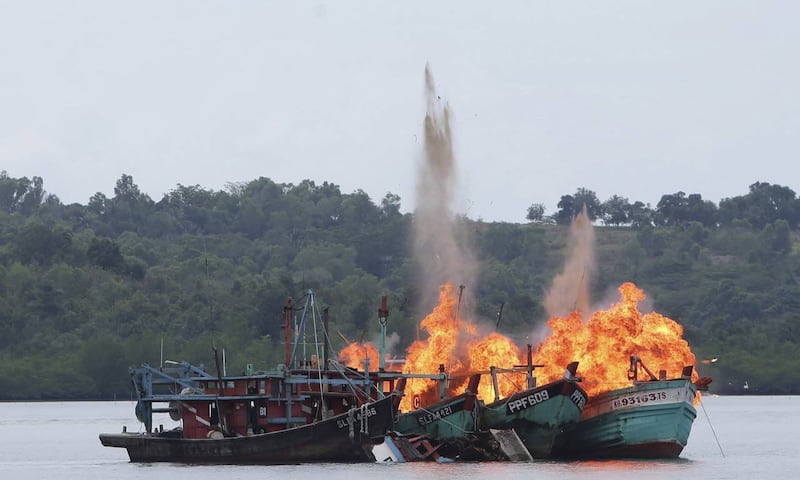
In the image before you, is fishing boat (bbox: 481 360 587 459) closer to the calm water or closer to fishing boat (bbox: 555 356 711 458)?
the calm water

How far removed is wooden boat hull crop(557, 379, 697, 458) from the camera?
83125 mm

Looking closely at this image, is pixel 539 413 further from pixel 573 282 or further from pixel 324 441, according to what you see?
pixel 573 282

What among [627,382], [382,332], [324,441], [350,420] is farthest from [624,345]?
[324,441]

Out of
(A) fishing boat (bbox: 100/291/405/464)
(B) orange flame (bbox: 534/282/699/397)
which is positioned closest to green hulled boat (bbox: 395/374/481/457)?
(A) fishing boat (bbox: 100/291/405/464)

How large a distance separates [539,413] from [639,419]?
4.82m

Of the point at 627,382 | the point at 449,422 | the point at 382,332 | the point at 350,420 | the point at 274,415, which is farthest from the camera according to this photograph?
the point at 382,332

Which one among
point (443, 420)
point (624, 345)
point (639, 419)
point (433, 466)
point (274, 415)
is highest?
point (624, 345)

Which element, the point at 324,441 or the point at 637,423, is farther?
the point at 637,423

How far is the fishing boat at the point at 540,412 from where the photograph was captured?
83.4 meters

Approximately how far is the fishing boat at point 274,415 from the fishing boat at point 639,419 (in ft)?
31.9

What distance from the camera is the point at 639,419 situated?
84250 millimetres

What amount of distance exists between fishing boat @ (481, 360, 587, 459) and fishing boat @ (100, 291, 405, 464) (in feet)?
16.7

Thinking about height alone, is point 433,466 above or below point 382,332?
below

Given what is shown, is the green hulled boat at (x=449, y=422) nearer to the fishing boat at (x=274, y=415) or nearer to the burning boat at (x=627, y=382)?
the fishing boat at (x=274, y=415)
